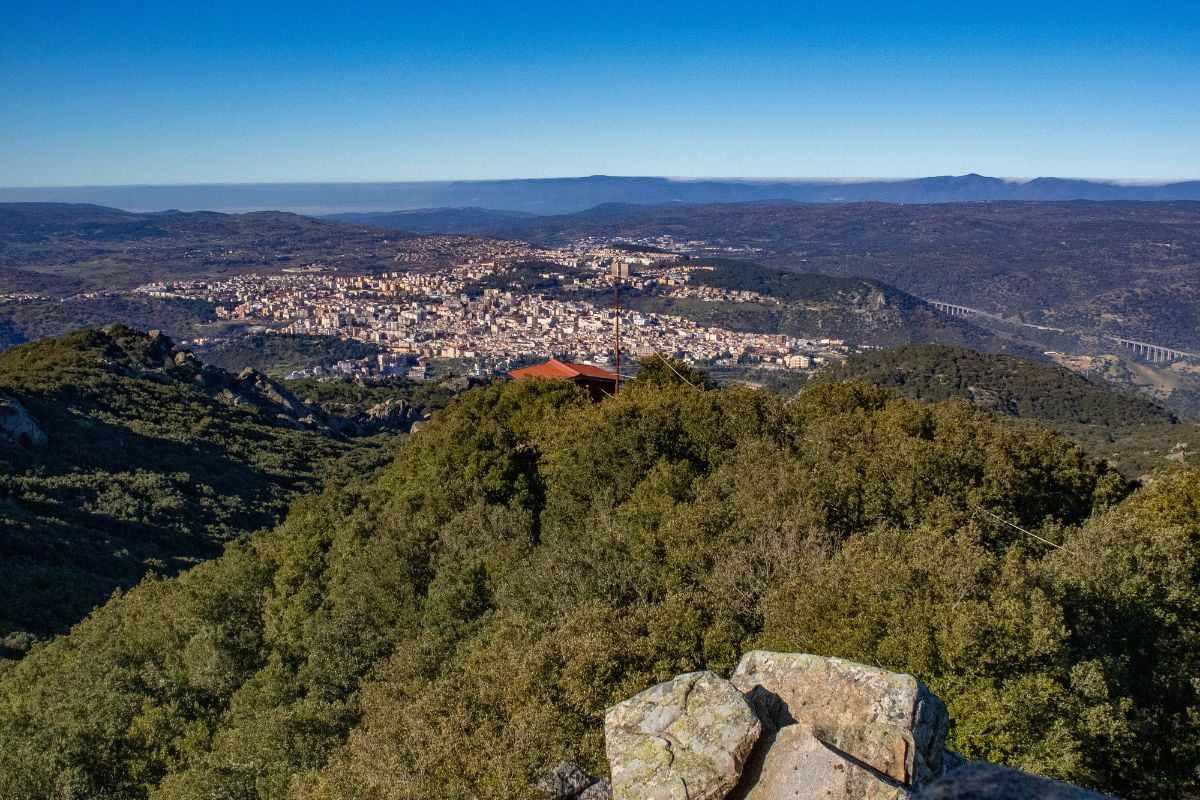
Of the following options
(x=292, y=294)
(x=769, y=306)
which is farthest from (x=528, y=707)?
(x=292, y=294)

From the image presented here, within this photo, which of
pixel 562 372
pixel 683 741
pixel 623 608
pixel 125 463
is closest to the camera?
pixel 683 741

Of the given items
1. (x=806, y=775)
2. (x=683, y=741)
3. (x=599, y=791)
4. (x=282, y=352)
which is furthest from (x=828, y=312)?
(x=806, y=775)

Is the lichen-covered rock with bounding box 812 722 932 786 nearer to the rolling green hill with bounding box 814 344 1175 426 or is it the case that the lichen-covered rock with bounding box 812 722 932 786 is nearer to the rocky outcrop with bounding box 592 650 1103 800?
the rocky outcrop with bounding box 592 650 1103 800

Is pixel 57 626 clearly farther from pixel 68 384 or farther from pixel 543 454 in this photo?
pixel 68 384

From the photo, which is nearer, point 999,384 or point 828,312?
point 999,384

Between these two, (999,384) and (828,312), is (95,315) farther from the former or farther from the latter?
(999,384)

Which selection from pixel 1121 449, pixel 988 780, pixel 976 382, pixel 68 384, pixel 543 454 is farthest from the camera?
pixel 976 382
